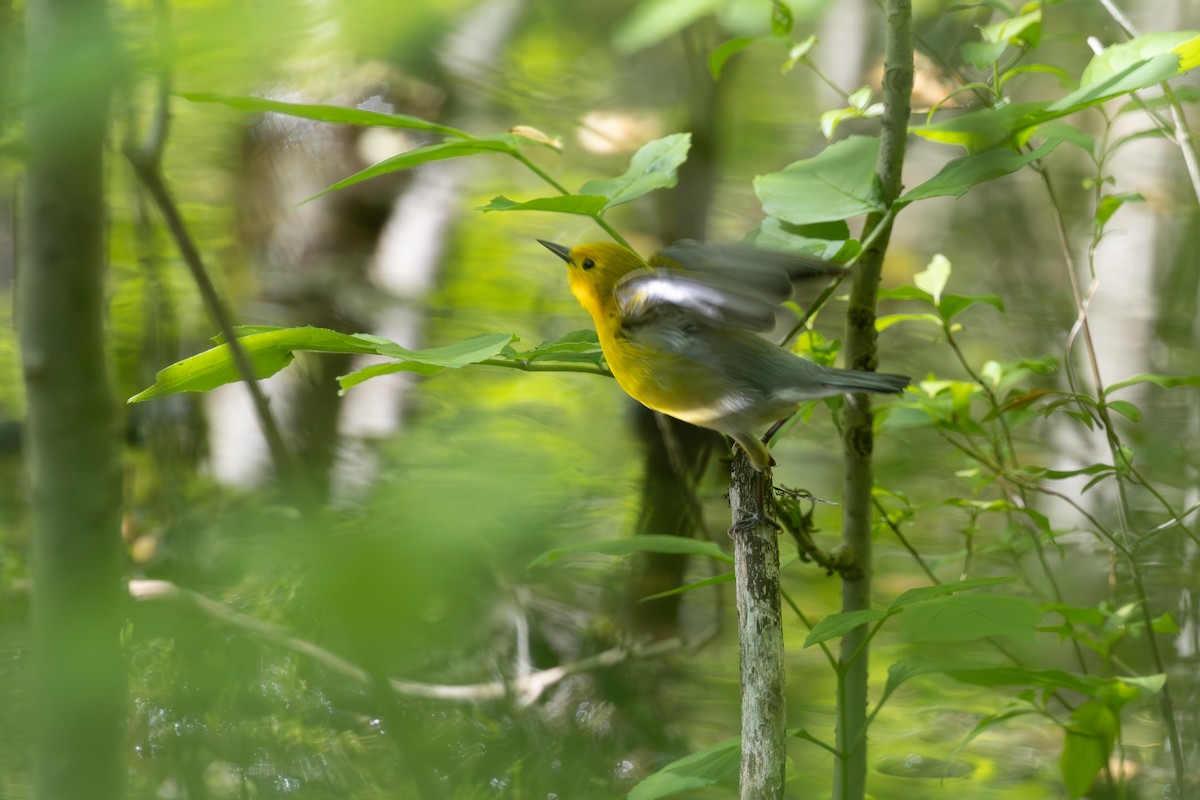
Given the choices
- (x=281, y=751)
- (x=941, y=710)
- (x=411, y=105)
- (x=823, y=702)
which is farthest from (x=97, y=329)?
(x=411, y=105)

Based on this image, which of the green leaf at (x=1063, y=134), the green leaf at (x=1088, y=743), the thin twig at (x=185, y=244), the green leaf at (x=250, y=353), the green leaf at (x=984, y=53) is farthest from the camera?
the green leaf at (x=1088, y=743)

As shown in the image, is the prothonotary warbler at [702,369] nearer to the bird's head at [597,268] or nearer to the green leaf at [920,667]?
the bird's head at [597,268]

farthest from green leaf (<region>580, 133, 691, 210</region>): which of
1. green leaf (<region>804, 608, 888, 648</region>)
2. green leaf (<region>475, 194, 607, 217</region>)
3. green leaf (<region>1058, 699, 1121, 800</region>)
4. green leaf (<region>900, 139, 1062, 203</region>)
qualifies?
green leaf (<region>1058, 699, 1121, 800</region>)

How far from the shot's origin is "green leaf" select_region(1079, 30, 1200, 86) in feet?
2.96

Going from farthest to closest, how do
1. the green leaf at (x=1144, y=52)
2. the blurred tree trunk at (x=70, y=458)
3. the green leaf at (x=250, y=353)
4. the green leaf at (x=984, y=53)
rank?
the green leaf at (x=984, y=53), the green leaf at (x=1144, y=52), the green leaf at (x=250, y=353), the blurred tree trunk at (x=70, y=458)

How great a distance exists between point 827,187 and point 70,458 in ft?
2.52

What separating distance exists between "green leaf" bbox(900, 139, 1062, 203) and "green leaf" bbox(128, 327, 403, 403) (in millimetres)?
428

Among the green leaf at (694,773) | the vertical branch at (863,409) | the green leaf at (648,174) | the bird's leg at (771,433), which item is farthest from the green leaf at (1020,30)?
the green leaf at (694,773)

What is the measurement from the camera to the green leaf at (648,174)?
1001 millimetres

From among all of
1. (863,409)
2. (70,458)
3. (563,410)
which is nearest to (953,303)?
(863,409)

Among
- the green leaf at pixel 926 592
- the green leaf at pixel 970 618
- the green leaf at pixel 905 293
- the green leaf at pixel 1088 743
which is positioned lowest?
the green leaf at pixel 1088 743

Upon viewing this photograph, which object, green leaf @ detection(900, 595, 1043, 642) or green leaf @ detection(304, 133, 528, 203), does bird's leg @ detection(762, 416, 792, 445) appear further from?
green leaf @ detection(304, 133, 528, 203)

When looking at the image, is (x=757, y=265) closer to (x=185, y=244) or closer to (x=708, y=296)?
(x=708, y=296)

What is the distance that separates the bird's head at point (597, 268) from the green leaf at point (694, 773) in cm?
53
